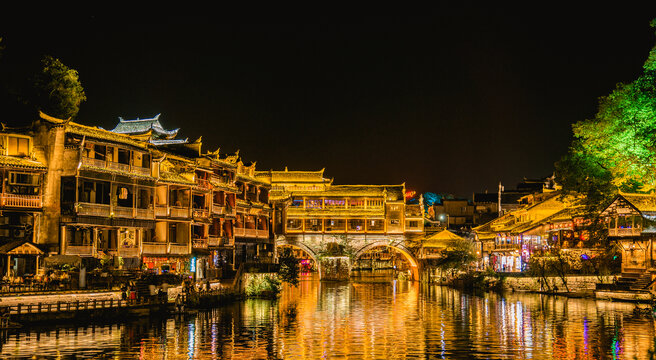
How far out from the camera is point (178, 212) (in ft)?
172

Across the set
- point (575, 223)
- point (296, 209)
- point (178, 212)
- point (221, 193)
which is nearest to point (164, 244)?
point (178, 212)

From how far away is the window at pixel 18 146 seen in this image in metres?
43.0

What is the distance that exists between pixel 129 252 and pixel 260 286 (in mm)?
13841

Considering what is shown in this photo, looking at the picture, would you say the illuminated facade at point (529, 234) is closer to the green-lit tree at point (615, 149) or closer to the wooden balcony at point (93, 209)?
the green-lit tree at point (615, 149)

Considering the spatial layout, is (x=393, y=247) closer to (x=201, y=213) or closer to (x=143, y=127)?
(x=143, y=127)

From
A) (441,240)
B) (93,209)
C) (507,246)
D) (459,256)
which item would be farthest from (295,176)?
(93,209)

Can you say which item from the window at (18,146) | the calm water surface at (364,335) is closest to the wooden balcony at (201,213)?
the calm water surface at (364,335)

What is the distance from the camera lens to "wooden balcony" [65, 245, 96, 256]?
42.9m

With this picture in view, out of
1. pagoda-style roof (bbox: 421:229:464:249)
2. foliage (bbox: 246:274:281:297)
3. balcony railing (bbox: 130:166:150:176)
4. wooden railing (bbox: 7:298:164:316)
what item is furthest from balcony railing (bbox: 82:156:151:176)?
pagoda-style roof (bbox: 421:229:464:249)

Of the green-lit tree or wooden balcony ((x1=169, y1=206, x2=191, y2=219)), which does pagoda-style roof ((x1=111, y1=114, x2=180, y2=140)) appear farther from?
the green-lit tree

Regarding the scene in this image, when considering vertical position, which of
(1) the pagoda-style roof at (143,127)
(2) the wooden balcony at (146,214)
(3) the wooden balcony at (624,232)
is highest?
(1) the pagoda-style roof at (143,127)

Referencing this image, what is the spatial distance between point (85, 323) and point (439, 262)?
57.3 meters

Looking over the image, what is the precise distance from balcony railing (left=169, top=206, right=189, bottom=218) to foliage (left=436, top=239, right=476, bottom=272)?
3938 centimetres

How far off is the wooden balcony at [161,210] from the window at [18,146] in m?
10.3
